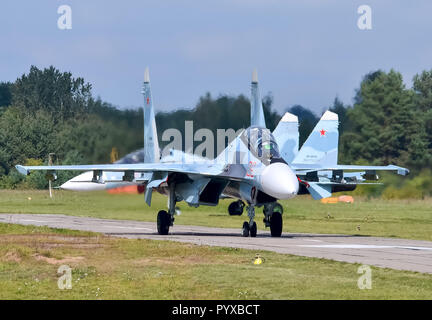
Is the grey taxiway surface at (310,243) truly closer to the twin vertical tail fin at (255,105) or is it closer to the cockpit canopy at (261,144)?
the cockpit canopy at (261,144)

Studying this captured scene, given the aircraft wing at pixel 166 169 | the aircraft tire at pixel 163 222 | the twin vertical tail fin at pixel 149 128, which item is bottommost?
the aircraft tire at pixel 163 222

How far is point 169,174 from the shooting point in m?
30.9

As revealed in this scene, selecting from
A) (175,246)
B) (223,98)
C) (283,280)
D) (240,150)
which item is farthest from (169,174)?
(283,280)

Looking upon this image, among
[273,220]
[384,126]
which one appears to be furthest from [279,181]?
[384,126]

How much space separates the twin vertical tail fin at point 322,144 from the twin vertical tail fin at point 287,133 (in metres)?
2.17

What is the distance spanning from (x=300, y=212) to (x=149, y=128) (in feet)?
46.8

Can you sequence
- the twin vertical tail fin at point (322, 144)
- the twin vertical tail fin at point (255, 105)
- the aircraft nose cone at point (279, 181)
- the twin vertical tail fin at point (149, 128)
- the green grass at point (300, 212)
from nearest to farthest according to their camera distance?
the aircraft nose cone at point (279, 181), the twin vertical tail fin at point (255, 105), the twin vertical tail fin at point (149, 128), the green grass at point (300, 212), the twin vertical tail fin at point (322, 144)

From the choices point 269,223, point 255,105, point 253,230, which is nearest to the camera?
point 253,230

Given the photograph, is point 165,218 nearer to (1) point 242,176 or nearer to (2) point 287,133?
(1) point 242,176

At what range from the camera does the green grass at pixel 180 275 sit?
53.1ft

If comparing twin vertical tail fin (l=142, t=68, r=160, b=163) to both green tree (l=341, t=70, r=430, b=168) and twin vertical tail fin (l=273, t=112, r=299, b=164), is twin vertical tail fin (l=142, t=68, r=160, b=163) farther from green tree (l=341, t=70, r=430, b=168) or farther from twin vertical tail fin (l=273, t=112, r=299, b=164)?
green tree (l=341, t=70, r=430, b=168)

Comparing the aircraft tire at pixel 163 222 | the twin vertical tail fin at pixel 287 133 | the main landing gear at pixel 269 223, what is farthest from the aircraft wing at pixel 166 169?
the twin vertical tail fin at pixel 287 133

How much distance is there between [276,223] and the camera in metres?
30.1
